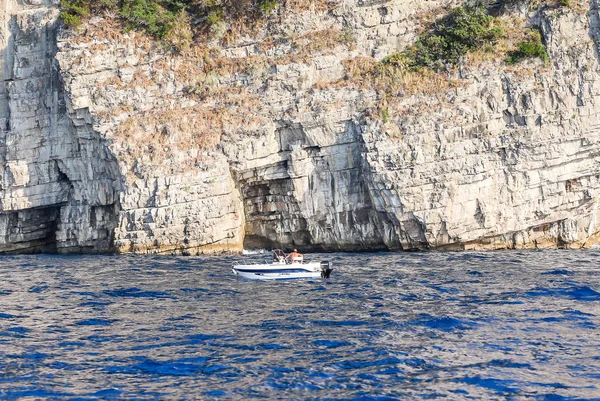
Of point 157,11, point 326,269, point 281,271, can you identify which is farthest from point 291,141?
point 157,11

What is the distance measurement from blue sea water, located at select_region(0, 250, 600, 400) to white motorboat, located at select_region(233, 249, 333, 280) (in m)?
0.75

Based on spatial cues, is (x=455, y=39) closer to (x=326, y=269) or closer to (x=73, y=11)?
(x=326, y=269)

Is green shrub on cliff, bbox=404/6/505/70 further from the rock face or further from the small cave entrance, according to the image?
the small cave entrance

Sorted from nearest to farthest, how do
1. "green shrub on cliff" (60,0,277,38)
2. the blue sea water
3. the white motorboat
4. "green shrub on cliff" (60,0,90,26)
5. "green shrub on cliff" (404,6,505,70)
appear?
the blue sea water < the white motorboat < "green shrub on cliff" (404,6,505,70) < "green shrub on cliff" (60,0,90,26) < "green shrub on cliff" (60,0,277,38)

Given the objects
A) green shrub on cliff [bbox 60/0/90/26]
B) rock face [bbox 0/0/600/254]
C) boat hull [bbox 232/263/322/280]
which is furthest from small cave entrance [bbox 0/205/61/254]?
boat hull [bbox 232/263/322/280]

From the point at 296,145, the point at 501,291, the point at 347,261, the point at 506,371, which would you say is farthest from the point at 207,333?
the point at 296,145

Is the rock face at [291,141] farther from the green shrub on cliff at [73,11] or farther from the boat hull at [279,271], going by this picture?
the boat hull at [279,271]

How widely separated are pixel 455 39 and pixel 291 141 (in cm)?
1117

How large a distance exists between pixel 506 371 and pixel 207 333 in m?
8.47

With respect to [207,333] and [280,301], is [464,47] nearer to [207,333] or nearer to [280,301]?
[280,301]

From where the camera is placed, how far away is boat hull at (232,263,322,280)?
32.9m

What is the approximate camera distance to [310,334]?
2161cm

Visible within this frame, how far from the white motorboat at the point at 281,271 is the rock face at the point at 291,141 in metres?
8.92

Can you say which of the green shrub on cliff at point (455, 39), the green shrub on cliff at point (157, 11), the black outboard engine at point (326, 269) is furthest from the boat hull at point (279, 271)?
the green shrub on cliff at point (157, 11)
